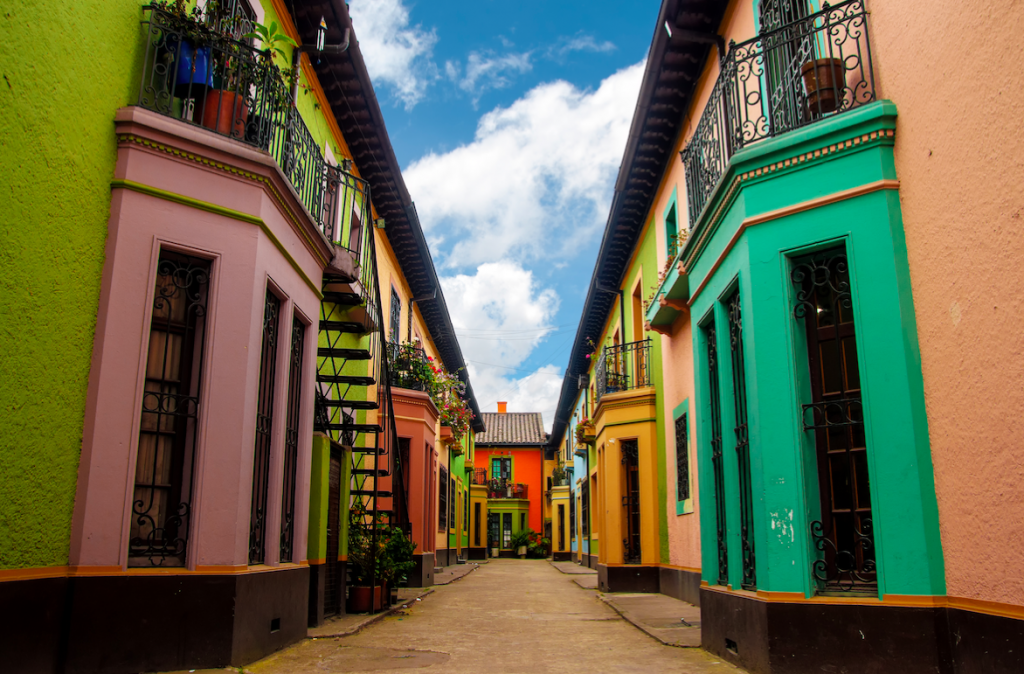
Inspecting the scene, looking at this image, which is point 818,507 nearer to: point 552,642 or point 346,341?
point 552,642

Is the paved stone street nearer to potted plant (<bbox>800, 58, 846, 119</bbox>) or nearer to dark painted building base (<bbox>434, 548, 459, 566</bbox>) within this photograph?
potted plant (<bbox>800, 58, 846, 119</bbox>)

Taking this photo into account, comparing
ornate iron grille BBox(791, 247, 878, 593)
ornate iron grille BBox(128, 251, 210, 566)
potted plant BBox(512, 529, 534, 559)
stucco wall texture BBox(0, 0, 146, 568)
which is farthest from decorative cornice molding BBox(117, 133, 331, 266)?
potted plant BBox(512, 529, 534, 559)

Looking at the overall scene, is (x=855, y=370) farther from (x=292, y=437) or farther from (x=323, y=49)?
(x=323, y=49)

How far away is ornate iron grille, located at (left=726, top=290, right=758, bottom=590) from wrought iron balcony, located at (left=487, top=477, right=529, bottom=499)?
140 ft

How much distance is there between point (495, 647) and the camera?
7949 mm

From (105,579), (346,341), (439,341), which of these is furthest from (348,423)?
(439,341)

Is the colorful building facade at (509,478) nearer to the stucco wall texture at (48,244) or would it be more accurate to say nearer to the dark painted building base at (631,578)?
the dark painted building base at (631,578)

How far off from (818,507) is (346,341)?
8684 millimetres

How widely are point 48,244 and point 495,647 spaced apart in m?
5.67

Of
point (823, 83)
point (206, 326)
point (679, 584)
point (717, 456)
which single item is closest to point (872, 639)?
point (717, 456)

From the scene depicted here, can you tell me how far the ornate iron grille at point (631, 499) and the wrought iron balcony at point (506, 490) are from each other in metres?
33.1

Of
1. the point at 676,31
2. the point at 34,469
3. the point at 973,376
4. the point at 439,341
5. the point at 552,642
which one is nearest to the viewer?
the point at 973,376

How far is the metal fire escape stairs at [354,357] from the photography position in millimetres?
9875

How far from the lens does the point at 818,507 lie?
5.79 meters
